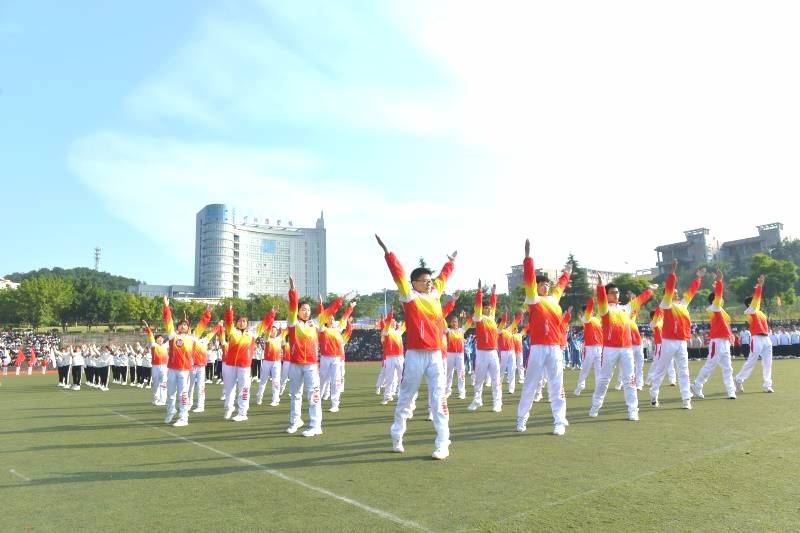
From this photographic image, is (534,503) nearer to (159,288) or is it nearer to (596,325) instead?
(596,325)

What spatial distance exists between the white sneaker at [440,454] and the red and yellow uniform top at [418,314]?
1465 millimetres

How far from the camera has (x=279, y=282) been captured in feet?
594

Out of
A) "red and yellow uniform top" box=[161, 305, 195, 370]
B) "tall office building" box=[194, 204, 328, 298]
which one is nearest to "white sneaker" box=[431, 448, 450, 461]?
"red and yellow uniform top" box=[161, 305, 195, 370]

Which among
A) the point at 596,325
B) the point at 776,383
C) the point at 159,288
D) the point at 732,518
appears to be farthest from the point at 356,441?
the point at 159,288

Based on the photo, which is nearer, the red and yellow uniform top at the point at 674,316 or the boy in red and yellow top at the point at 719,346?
the red and yellow uniform top at the point at 674,316

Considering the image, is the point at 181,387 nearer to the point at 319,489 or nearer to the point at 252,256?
the point at 319,489

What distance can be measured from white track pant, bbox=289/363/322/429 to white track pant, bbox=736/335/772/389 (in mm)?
11924

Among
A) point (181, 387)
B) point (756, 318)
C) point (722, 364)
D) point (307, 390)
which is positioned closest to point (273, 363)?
point (181, 387)

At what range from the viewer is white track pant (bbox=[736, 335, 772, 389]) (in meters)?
14.5

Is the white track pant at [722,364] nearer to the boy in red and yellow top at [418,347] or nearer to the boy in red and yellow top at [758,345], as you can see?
the boy in red and yellow top at [758,345]

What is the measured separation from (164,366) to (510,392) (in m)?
11.7

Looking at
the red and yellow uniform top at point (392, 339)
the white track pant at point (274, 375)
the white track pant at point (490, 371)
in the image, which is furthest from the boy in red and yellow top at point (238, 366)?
the white track pant at point (490, 371)

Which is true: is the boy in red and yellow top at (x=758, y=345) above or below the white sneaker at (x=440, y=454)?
above

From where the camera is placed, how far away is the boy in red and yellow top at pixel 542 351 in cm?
940
